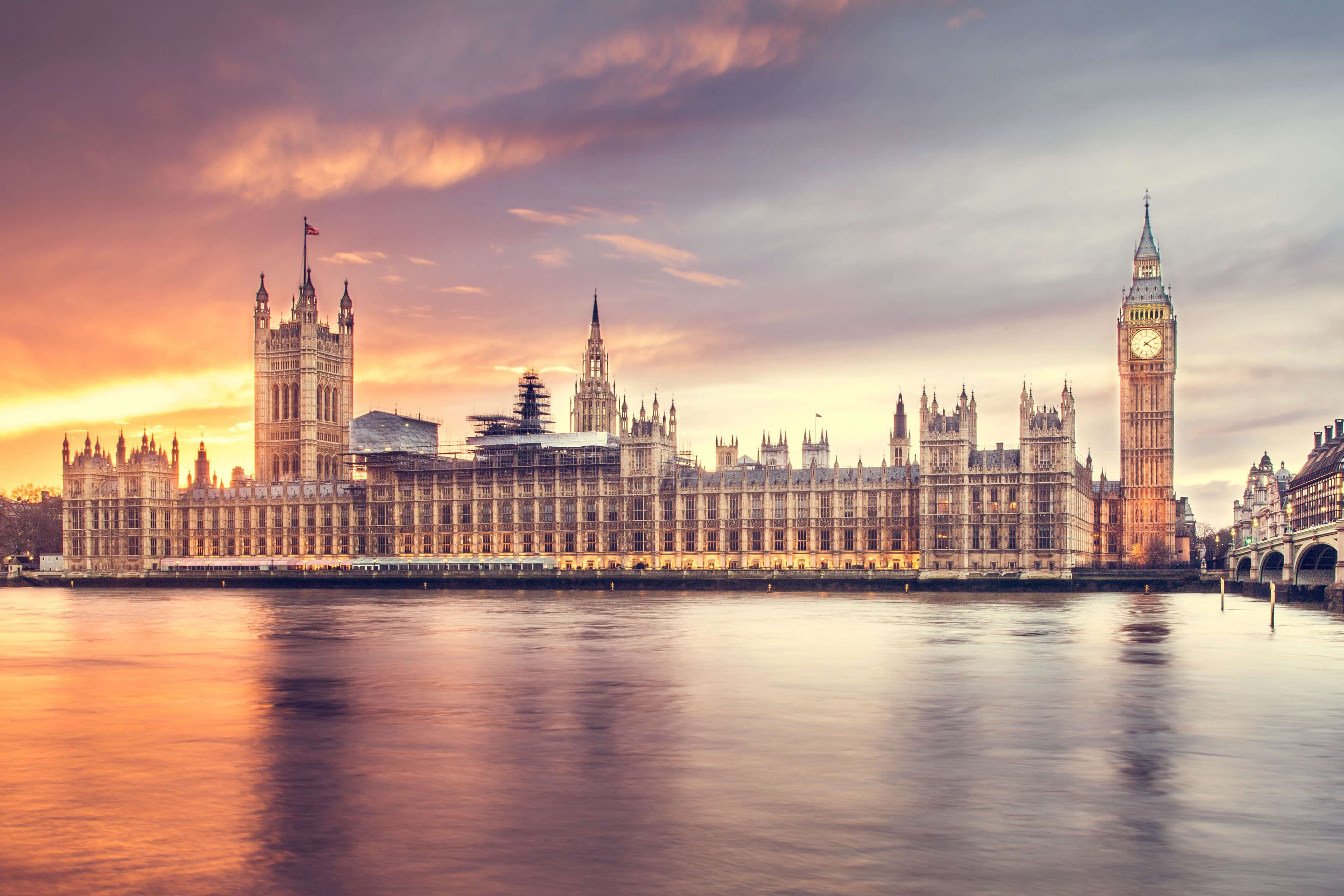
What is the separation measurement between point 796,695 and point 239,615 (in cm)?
4929

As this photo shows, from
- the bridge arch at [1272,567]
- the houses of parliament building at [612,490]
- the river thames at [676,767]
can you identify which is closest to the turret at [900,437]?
the houses of parliament building at [612,490]

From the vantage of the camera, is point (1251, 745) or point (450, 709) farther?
point (450, 709)

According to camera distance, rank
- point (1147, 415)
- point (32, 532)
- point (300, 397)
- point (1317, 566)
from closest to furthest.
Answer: point (1317, 566)
point (1147, 415)
point (300, 397)
point (32, 532)

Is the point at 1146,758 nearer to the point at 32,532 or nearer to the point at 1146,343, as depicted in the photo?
the point at 1146,343

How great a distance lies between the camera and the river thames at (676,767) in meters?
17.8

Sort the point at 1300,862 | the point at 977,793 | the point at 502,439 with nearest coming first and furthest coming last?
1. the point at 1300,862
2. the point at 977,793
3. the point at 502,439

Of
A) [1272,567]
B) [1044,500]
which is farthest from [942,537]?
[1272,567]

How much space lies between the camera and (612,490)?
13300 cm

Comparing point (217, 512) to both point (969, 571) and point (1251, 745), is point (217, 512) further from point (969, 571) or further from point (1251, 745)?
point (1251, 745)

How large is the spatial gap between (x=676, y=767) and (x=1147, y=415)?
429ft

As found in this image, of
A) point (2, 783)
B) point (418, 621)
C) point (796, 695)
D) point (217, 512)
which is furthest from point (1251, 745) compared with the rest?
point (217, 512)

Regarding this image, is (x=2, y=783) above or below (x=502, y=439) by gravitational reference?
below

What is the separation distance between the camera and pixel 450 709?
108 feet

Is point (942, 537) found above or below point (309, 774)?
above
